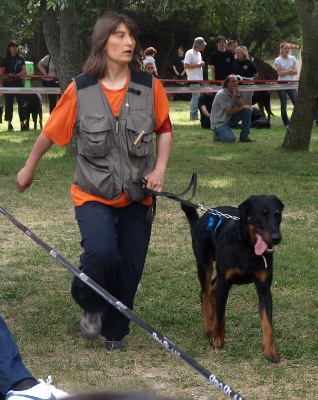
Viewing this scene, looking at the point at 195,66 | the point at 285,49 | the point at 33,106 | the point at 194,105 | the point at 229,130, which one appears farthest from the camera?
the point at 195,66

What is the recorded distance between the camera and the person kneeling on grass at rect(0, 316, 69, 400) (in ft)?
10.4

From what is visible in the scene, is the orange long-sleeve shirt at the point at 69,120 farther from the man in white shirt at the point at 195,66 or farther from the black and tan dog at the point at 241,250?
the man in white shirt at the point at 195,66

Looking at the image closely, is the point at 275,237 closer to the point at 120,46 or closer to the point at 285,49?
the point at 120,46

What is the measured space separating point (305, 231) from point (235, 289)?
8.00 feet

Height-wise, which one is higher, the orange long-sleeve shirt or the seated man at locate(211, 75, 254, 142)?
the orange long-sleeve shirt

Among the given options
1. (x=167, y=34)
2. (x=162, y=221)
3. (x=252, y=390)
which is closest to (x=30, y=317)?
(x=252, y=390)

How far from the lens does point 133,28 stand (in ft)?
17.7

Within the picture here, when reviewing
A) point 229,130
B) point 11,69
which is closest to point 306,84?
point 229,130

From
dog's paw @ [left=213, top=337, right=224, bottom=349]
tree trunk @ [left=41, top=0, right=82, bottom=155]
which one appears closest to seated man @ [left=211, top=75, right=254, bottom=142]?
tree trunk @ [left=41, top=0, right=82, bottom=155]

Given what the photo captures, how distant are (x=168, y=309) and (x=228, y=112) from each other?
467 inches

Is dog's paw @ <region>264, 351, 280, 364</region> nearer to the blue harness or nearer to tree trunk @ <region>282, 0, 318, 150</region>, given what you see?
the blue harness

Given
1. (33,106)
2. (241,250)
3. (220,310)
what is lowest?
(33,106)

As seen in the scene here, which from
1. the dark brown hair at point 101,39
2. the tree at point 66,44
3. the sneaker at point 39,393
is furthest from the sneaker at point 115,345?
the tree at point 66,44

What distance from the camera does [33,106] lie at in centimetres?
2156
